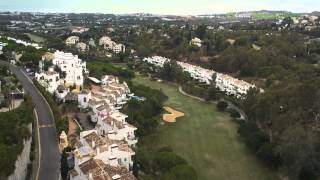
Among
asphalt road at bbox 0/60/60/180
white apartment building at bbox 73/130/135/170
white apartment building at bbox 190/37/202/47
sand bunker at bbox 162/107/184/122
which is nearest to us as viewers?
asphalt road at bbox 0/60/60/180

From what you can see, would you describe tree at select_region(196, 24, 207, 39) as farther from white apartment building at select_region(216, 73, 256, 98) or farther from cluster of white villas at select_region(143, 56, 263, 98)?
white apartment building at select_region(216, 73, 256, 98)

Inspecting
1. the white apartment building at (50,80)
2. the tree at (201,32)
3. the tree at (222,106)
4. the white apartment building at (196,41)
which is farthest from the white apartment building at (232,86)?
the tree at (201,32)

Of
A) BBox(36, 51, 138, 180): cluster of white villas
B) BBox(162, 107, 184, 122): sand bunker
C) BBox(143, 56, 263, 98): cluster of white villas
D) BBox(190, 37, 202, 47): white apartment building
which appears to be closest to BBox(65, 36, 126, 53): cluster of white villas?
BBox(190, 37, 202, 47): white apartment building

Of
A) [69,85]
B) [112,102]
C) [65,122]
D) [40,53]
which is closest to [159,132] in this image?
[112,102]

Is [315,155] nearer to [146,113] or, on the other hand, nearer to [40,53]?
[146,113]

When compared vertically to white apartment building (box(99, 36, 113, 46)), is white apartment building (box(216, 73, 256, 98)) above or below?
below

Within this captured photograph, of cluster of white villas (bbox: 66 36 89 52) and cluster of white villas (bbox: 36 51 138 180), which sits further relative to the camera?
cluster of white villas (bbox: 66 36 89 52)

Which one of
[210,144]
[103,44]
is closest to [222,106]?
[210,144]
